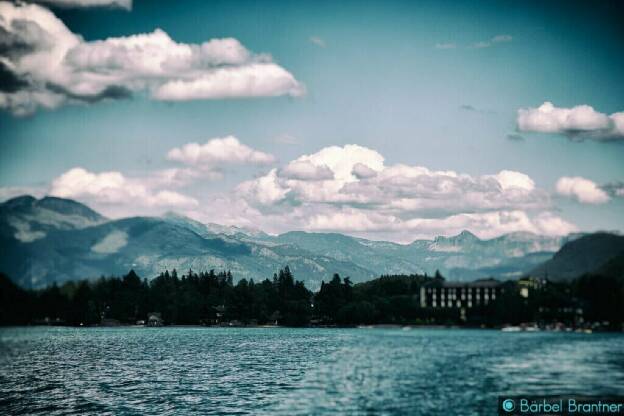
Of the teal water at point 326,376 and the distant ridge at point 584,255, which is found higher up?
the distant ridge at point 584,255

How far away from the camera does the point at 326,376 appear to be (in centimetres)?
11975

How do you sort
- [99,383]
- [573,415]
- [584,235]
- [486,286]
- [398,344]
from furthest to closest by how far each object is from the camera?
[486,286] < [584,235] < [398,344] < [99,383] < [573,415]

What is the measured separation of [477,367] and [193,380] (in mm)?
43272

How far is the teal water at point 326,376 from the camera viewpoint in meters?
91.0

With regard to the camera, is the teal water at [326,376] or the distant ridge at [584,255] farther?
the distant ridge at [584,255]

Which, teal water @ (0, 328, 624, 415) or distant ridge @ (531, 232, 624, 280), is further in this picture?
distant ridge @ (531, 232, 624, 280)

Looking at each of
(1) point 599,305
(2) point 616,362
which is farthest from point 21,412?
(1) point 599,305

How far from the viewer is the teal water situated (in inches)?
3583

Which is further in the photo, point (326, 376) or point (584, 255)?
point (584, 255)

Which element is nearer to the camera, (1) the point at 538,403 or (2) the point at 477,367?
(1) the point at 538,403

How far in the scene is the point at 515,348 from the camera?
13850 centimetres

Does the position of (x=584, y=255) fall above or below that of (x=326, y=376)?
above

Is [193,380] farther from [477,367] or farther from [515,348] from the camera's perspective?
[515,348]

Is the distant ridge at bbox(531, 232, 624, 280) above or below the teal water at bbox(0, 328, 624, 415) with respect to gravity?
above
